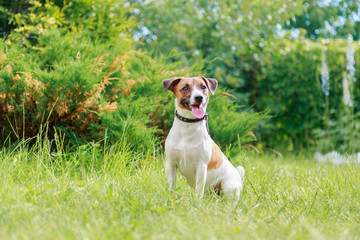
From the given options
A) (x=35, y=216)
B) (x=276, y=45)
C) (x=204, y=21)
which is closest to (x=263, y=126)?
(x=276, y=45)

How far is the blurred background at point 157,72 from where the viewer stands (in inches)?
174

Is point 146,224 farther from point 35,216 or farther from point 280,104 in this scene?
point 280,104

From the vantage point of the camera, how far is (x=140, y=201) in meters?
2.92

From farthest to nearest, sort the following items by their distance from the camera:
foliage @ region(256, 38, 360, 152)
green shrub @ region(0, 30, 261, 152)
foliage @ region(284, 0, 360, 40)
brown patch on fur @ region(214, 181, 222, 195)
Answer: foliage @ region(284, 0, 360, 40) → foliage @ region(256, 38, 360, 152) → green shrub @ region(0, 30, 261, 152) → brown patch on fur @ region(214, 181, 222, 195)

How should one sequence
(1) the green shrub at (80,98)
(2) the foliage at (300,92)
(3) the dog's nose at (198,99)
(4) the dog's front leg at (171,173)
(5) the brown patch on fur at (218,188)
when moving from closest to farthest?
(3) the dog's nose at (198,99) → (4) the dog's front leg at (171,173) → (5) the brown patch on fur at (218,188) → (1) the green shrub at (80,98) → (2) the foliage at (300,92)

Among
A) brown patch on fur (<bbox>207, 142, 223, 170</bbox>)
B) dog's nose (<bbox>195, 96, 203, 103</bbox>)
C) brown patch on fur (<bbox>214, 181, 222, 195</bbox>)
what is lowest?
brown patch on fur (<bbox>214, 181, 222, 195</bbox>)

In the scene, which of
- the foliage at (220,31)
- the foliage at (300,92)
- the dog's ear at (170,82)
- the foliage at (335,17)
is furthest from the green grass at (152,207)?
the foliage at (335,17)

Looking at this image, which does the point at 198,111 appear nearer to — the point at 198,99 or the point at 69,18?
the point at 198,99

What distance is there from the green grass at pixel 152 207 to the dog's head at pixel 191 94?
64cm

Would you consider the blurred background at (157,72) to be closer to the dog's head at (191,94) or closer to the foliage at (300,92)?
the foliage at (300,92)

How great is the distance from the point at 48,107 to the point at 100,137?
0.66 metres

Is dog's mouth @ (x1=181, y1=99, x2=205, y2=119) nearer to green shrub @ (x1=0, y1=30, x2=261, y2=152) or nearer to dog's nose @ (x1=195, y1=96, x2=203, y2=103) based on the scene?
dog's nose @ (x1=195, y1=96, x2=203, y2=103)

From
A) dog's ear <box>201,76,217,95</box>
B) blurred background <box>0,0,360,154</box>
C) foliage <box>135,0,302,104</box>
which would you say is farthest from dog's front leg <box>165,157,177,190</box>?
foliage <box>135,0,302,104</box>

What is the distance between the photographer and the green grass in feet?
7.64
